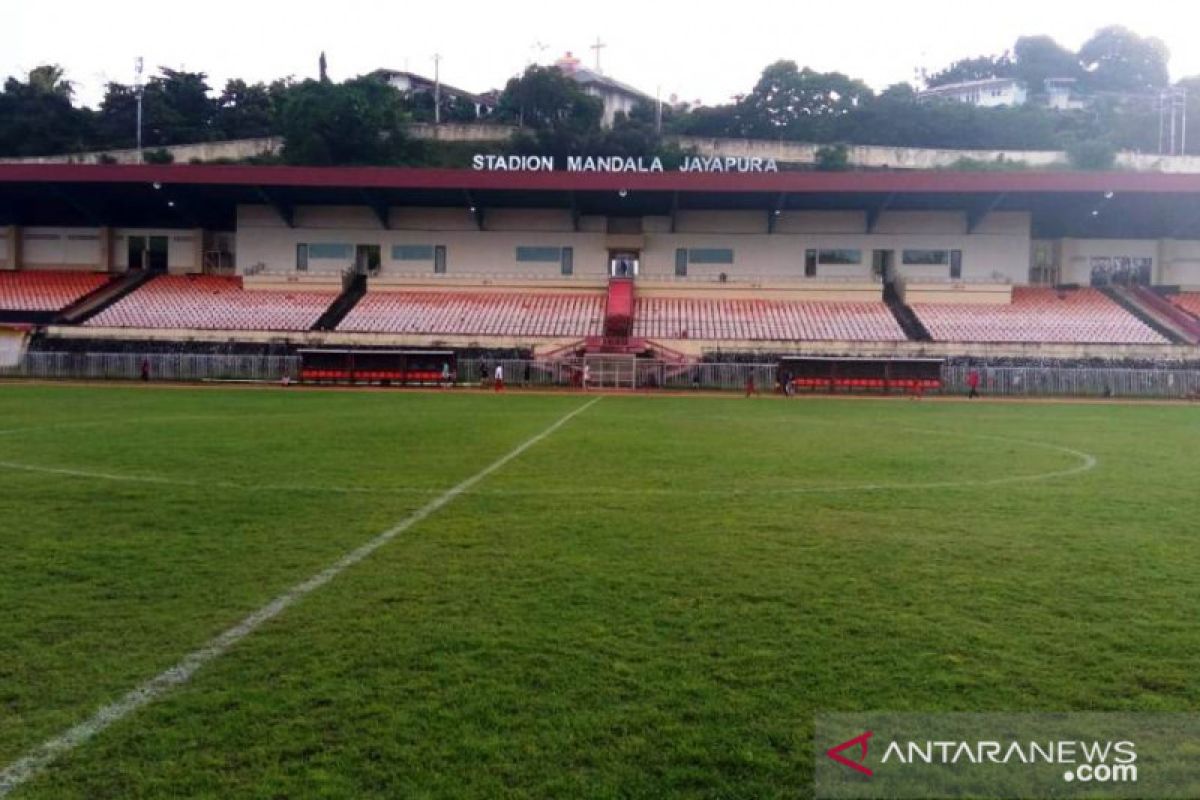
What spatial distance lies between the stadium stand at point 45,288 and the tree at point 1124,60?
121m

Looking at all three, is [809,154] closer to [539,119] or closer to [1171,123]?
[539,119]

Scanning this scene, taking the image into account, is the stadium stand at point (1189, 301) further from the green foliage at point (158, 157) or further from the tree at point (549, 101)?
the green foliage at point (158, 157)

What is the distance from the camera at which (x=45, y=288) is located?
48.0 metres

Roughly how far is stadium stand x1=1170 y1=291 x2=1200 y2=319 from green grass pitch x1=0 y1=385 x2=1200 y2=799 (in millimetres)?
39157

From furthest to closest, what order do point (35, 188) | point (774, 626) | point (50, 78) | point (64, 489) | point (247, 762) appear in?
point (50, 78) → point (35, 188) → point (64, 489) → point (774, 626) → point (247, 762)

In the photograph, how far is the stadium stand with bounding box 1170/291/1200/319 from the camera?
4653cm

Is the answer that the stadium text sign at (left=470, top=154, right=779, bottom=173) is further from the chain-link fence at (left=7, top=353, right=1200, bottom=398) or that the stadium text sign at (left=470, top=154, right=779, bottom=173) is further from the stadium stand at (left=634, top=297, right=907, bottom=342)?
the chain-link fence at (left=7, top=353, right=1200, bottom=398)

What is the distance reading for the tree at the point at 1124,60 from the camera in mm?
122938

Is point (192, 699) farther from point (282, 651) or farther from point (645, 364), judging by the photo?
point (645, 364)

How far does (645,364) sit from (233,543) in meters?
32.1

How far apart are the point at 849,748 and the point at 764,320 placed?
4270cm

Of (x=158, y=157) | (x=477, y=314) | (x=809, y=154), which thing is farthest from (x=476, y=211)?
(x=809, y=154)

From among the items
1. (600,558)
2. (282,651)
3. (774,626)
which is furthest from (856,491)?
(282,651)

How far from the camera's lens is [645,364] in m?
39.7
